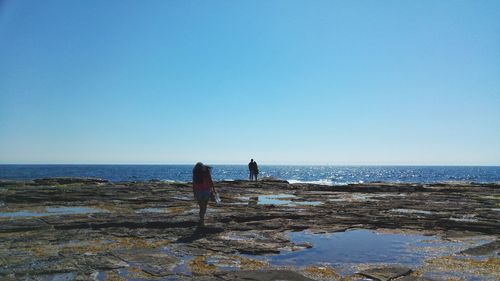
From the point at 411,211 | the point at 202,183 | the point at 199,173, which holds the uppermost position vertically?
the point at 199,173

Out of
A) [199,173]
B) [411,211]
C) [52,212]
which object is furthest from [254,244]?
[52,212]

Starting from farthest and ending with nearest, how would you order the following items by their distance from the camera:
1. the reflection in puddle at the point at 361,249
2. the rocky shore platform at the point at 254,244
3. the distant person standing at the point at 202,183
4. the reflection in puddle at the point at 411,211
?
the reflection in puddle at the point at 411,211
the distant person standing at the point at 202,183
the reflection in puddle at the point at 361,249
the rocky shore platform at the point at 254,244

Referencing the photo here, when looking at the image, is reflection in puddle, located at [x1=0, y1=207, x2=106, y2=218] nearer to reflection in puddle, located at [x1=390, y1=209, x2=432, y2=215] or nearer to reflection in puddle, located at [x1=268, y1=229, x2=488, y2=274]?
reflection in puddle, located at [x1=268, y1=229, x2=488, y2=274]

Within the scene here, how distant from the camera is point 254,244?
1120cm

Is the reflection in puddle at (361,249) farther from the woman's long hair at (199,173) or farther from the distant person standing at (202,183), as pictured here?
the woman's long hair at (199,173)

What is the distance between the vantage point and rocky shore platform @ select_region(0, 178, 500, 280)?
27.2 ft

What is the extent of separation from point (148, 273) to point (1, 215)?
1180 centimetres

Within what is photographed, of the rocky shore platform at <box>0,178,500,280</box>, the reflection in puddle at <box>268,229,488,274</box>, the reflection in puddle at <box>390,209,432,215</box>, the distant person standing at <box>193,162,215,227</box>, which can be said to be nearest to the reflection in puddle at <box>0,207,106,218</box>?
the rocky shore platform at <box>0,178,500,280</box>

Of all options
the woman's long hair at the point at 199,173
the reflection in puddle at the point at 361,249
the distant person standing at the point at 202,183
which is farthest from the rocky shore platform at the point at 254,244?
the woman's long hair at the point at 199,173

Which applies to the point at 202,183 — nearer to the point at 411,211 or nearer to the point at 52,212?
the point at 52,212

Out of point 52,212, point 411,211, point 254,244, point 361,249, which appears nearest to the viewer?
point 361,249

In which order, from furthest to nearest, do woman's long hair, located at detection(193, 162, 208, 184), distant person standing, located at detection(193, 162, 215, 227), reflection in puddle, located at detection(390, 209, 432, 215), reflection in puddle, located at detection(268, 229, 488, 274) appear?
1. reflection in puddle, located at detection(390, 209, 432, 215)
2. woman's long hair, located at detection(193, 162, 208, 184)
3. distant person standing, located at detection(193, 162, 215, 227)
4. reflection in puddle, located at detection(268, 229, 488, 274)

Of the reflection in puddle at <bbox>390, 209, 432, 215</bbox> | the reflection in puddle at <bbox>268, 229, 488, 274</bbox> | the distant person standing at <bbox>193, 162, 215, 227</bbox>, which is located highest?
the distant person standing at <bbox>193, 162, 215, 227</bbox>

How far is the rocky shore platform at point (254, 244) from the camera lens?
27.2 ft
